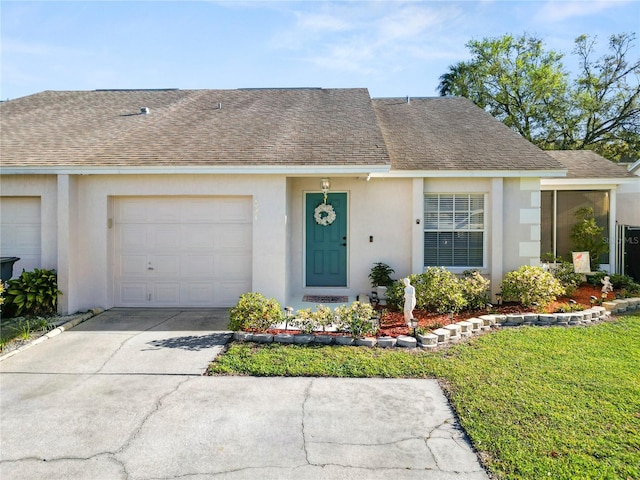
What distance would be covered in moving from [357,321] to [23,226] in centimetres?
735

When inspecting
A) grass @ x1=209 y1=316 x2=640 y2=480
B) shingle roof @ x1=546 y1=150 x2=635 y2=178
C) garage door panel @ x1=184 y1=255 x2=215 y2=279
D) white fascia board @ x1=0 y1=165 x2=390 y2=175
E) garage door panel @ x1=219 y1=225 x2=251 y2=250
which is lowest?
grass @ x1=209 y1=316 x2=640 y2=480

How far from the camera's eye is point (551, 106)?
22.7 m

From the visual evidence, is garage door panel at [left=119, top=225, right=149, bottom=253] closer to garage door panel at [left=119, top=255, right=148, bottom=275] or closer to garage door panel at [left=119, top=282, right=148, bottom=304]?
garage door panel at [left=119, top=255, right=148, bottom=275]

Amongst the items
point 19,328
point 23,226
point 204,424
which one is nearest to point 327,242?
point 204,424

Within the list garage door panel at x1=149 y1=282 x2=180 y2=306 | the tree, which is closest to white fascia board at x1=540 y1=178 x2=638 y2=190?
garage door panel at x1=149 y1=282 x2=180 y2=306

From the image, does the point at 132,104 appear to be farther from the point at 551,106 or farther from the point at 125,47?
the point at 551,106

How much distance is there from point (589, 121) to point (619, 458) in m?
24.7

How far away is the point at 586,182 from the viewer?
36.4 ft

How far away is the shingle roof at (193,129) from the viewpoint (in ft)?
26.5

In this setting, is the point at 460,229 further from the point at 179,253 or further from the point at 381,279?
the point at 179,253

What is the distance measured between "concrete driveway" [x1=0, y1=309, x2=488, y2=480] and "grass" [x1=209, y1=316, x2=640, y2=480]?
9.7 inches

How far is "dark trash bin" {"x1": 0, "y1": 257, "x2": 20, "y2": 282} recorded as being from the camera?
25.2 ft

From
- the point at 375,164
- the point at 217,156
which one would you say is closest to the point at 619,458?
the point at 375,164

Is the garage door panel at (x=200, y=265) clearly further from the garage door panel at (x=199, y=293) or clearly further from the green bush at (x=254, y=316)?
the green bush at (x=254, y=316)
